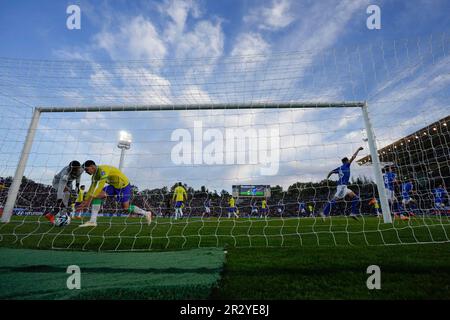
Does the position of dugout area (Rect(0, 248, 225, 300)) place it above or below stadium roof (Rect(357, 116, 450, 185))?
below

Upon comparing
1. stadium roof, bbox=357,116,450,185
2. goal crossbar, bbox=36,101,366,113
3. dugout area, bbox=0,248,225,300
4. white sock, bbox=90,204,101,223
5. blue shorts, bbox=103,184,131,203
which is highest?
goal crossbar, bbox=36,101,366,113

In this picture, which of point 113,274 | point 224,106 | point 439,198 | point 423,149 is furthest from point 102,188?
point 439,198

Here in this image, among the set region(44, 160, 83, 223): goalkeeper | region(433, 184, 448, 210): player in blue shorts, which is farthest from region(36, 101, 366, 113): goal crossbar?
region(433, 184, 448, 210): player in blue shorts

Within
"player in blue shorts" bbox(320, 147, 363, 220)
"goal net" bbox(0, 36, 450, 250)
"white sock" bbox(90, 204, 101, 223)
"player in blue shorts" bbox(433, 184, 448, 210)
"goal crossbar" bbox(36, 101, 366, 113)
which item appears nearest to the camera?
"goal net" bbox(0, 36, 450, 250)

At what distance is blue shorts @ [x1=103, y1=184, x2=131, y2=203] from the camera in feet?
19.9

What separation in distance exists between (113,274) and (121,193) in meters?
4.37

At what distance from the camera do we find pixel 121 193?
19.9ft

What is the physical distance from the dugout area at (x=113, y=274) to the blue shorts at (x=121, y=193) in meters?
3.01

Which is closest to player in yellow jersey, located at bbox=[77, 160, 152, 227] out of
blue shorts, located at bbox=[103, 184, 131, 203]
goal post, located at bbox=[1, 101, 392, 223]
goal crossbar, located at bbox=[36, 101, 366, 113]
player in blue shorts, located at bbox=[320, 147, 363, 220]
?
blue shorts, located at bbox=[103, 184, 131, 203]

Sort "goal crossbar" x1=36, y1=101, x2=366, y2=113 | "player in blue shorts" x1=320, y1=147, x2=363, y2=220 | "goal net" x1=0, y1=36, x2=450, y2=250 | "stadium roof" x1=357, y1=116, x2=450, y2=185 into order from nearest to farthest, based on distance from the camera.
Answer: "goal net" x1=0, y1=36, x2=450, y2=250, "stadium roof" x1=357, y1=116, x2=450, y2=185, "goal crossbar" x1=36, y1=101, x2=366, y2=113, "player in blue shorts" x1=320, y1=147, x2=363, y2=220

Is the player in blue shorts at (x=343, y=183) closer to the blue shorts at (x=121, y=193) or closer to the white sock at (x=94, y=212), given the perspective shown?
the blue shorts at (x=121, y=193)

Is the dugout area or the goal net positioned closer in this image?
the dugout area

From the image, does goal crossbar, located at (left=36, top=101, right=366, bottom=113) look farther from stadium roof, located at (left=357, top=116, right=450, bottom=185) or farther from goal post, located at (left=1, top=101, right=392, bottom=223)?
stadium roof, located at (left=357, top=116, right=450, bottom=185)

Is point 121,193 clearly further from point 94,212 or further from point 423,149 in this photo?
point 423,149
